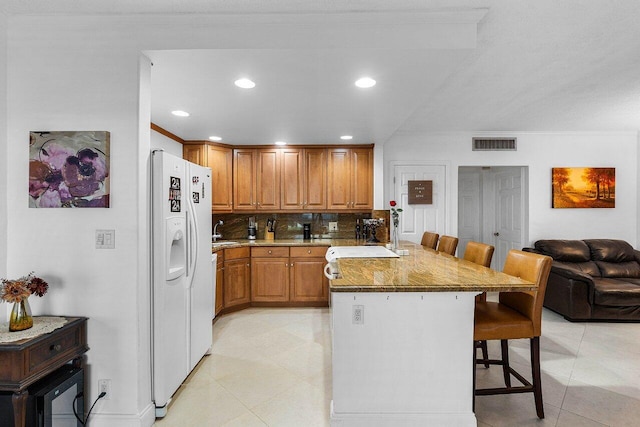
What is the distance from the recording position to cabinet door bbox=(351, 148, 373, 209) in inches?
185

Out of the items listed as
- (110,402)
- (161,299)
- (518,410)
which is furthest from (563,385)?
(110,402)

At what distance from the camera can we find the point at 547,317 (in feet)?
13.3

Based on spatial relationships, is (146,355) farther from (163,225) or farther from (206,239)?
(206,239)

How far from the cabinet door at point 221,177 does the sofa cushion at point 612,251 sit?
5.22m

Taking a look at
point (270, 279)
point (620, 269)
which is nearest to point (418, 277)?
point (270, 279)

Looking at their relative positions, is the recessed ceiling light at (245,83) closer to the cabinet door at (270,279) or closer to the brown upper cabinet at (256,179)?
the brown upper cabinet at (256,179)

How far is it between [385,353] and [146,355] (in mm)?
1518

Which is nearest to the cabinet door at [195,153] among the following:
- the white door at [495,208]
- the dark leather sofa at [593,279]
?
A: the white door at [495,208]

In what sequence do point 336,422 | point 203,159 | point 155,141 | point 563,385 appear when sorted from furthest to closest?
point 203,159 < point 155,141 < point 563,385 < point 336,422

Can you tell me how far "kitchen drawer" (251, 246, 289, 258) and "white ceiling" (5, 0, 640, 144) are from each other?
1.52 meters

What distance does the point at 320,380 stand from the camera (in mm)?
2545

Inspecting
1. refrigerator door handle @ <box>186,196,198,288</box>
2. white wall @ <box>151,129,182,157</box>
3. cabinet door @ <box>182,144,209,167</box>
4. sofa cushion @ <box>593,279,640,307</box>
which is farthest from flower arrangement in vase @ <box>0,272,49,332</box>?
sofa cushion @ <box>593,279,640,307</box>

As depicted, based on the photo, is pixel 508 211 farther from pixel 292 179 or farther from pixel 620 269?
pixel 292 179

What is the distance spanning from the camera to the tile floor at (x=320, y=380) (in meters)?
2.10
